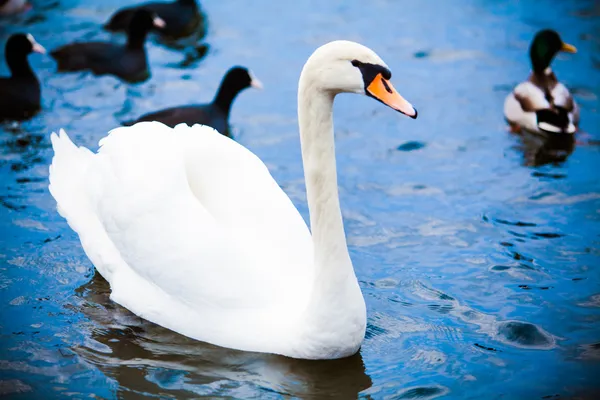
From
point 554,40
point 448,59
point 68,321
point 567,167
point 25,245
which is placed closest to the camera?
point 68,321

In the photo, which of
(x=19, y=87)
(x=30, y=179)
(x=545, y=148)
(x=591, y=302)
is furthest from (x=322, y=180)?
(x=19, y=87)

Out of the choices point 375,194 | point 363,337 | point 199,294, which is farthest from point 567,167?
point 199,294

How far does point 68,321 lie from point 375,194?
128 inches

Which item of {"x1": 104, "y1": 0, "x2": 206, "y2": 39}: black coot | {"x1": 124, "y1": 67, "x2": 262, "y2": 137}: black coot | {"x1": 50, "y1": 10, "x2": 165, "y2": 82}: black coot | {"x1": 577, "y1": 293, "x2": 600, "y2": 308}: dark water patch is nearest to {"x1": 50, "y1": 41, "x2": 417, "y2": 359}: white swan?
{"x1": 577, "y1": 293, "x2": 600, "y2": 308}: dark water patch

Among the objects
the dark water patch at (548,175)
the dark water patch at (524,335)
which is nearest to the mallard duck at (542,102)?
the dark water patch at (548,175)

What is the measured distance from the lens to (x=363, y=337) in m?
5.80

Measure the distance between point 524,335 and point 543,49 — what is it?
497 centimetres

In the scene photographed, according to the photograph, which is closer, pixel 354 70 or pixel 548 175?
pixel 354 70

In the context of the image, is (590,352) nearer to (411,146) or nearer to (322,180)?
(322,180)

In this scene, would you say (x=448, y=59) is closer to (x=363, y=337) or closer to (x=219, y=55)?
(x=219, y=55)

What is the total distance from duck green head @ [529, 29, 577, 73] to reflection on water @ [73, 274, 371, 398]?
217 inches

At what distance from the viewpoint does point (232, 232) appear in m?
6.05

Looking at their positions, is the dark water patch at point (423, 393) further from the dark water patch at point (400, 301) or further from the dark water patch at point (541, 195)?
the dark water patch at point (541, 195)

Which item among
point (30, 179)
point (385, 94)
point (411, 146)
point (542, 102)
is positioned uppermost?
point (385, 94)
